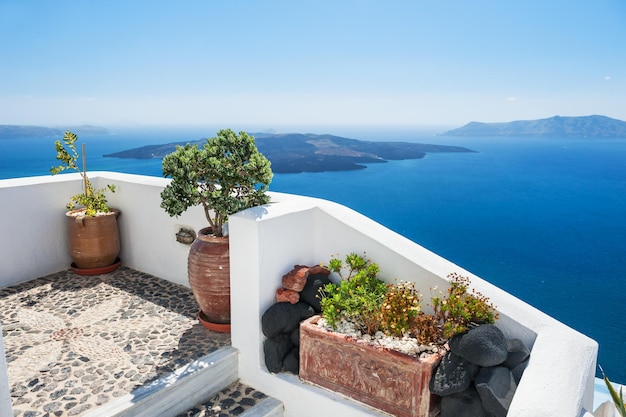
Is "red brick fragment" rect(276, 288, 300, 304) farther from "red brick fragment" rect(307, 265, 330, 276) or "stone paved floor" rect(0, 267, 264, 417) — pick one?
"stone paved floor" rect(0, 267, 264, 417)

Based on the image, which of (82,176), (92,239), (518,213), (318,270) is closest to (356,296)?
(318,270)

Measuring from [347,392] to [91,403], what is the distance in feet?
6.18

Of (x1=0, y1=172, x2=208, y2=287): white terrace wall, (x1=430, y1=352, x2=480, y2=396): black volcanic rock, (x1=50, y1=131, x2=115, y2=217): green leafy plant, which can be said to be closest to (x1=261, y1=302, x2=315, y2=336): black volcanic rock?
(x1=430, y1=352, x2=480, y2=396): black volcanic rock

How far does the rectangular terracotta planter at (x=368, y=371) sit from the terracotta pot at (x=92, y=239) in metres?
3.54

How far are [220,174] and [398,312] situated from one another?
2066mm

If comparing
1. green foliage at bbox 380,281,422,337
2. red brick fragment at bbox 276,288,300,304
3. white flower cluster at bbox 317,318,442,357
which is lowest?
white flower cluster at bbox 317,318,442,357

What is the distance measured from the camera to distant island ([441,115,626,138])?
A: 8925 cm

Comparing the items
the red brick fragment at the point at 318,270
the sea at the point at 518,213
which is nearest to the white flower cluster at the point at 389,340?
the red brick fragment at the point at 318,270

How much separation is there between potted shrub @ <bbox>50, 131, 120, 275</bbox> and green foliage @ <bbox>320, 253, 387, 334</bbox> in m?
3.45

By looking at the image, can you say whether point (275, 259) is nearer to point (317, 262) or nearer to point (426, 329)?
point (317, 262)

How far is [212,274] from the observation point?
4141 mm

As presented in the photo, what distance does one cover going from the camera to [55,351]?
155 inches

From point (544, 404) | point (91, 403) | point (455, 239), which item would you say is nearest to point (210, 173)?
point (91, 403)

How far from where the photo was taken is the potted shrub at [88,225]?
5609 mm
